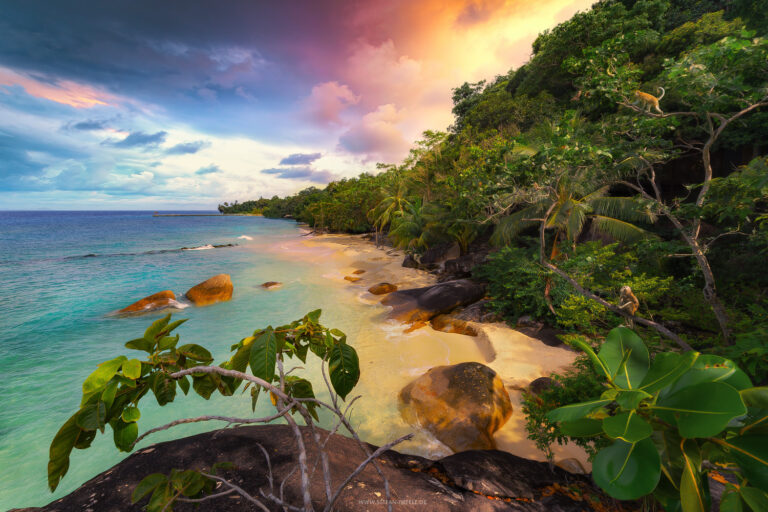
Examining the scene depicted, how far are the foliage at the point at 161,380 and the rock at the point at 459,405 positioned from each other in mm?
3540

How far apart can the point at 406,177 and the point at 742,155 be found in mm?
16868

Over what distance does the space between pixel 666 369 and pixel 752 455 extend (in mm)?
369

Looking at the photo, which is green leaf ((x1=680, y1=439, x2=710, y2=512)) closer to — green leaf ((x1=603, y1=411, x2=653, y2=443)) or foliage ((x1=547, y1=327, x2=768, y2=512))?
foliage ((x1=547, y1=327, x2=768, y2=512))

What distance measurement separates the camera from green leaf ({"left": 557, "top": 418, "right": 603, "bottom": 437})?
1.41m

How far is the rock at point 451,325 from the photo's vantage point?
25.9 ft

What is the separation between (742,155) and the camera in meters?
11.3

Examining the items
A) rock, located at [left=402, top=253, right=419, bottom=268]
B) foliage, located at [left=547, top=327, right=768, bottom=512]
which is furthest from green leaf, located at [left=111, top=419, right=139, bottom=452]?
rock, located at [left=402, top=253, right=419, bottom=268]

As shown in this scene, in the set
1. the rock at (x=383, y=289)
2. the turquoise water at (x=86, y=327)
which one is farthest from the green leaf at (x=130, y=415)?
the rock at (x=383, y=289)

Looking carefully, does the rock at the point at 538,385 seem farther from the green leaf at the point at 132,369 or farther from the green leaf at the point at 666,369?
the green leaf at the point at 132,369

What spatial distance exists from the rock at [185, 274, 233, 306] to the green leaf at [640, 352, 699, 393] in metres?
14.2

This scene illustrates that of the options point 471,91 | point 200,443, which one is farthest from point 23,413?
point 471,91

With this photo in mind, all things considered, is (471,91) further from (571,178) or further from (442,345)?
(442,345)

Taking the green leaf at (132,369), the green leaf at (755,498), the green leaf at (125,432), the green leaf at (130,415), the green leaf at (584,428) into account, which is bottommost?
the green leaf at (755,498)

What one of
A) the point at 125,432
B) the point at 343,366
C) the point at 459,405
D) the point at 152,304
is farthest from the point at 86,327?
the point at 343,366
